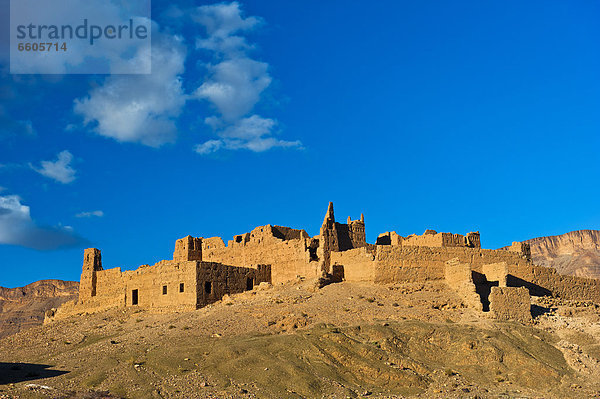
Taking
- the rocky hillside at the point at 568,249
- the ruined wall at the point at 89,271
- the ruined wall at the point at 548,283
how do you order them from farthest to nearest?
the rocky hillside at the point at 568,249
the ruined wall at the point at 89,271
the ruined wall at the point at 548,283

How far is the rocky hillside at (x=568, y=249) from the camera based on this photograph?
128250 millimetres

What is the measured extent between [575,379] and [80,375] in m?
22.5

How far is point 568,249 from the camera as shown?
474ft

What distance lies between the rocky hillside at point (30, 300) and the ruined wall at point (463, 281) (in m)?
67.1

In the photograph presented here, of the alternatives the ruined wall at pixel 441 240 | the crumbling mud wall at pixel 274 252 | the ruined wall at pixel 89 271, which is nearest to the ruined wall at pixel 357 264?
the crumbling mud wall at pixel 274 252

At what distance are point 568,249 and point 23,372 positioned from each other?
452ft

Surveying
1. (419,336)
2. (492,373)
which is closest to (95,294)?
(419,336)

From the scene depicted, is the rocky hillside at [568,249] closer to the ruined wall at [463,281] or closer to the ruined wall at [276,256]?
the ruined wall at [276,256]

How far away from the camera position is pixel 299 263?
46.8m

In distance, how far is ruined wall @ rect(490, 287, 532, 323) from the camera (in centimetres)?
3553

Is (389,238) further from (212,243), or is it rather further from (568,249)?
(568,249)

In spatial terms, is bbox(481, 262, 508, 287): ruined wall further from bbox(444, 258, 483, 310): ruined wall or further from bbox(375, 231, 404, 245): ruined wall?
bbox(375, 231, 404, 245): ruined wall

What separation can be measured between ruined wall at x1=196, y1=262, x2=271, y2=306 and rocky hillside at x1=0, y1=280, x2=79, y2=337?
2128 inches

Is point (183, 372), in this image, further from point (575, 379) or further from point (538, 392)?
point (575, 379)
